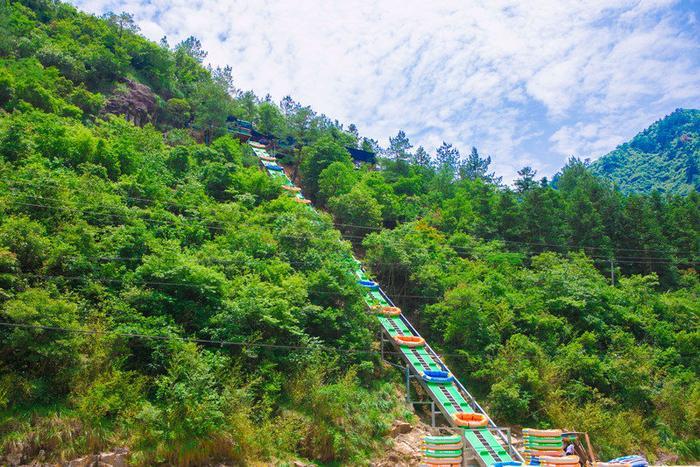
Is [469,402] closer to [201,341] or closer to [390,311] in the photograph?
[390,311]

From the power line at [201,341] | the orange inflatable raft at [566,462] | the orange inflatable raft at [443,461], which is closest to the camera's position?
the orange inflatable raft at [566,462]

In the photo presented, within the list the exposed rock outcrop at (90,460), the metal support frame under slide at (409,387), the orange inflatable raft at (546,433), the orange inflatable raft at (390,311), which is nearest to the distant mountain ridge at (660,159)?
the orange inflatable raft at (390,311)

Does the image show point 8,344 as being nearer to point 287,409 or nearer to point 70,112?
point 287,409

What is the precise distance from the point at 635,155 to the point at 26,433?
11927 cm

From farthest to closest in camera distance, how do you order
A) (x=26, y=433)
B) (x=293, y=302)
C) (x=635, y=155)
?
(x=635, y=155), (x=293, y=302), (x=26, y=433)

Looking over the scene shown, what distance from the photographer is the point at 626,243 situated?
141ft

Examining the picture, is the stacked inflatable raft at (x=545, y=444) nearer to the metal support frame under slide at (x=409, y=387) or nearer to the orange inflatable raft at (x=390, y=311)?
the metal support frame under slide at (x=409, y=387)

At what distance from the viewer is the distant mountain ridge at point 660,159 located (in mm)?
90800

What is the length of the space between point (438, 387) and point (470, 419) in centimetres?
240

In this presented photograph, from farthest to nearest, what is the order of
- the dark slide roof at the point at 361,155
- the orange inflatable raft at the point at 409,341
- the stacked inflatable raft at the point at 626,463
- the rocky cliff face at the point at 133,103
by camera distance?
the dark slide roof at the point at 361,155 → the rocky cliff face at the point at 133,103 → the orange inflatable raft at the point at 409,341 → the stacked inflatable raft at the point at 626,463

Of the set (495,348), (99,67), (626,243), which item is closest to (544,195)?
(626,243)

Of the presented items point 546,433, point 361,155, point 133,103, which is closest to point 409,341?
point 546,433

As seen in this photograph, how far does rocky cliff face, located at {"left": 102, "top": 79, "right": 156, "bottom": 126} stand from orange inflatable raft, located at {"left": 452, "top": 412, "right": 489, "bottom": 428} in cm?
3740

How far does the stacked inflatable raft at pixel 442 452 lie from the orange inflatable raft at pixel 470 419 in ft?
12.3
